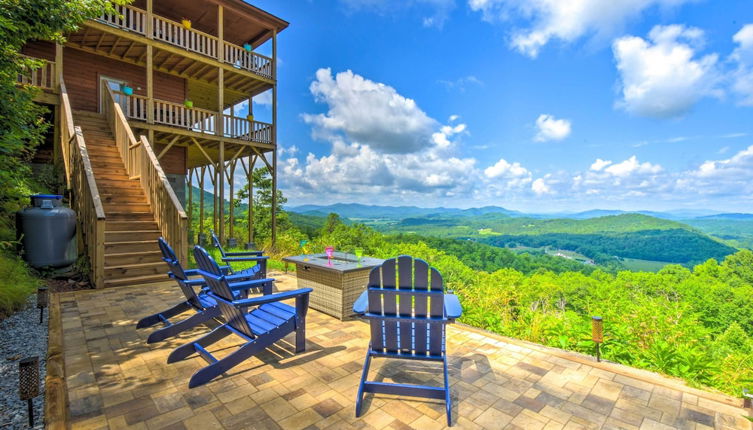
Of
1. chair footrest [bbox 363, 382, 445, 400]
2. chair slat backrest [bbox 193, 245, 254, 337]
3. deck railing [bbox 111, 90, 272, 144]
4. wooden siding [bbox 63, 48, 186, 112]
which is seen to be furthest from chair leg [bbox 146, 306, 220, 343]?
wooden siding [bbox 63, 48, 186, 112]

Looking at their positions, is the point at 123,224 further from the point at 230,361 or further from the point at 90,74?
the point at 90,74

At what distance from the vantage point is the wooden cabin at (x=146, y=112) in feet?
20.1

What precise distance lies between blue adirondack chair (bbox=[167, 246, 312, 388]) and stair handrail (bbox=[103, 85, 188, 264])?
11.2 ft

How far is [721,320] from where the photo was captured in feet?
70.7

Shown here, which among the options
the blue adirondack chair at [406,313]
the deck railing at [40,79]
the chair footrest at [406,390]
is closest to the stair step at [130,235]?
the deck railing at [40,79]

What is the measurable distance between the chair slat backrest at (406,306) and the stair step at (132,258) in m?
5.41

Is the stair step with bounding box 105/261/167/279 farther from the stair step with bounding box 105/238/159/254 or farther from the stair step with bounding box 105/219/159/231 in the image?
the stair step with bounding box 105/219/159/231

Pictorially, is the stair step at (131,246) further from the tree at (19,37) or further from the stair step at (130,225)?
the tree at (19,37)

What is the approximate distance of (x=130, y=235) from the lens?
6312mm

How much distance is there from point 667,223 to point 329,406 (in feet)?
319

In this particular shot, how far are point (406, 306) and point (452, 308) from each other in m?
0.37

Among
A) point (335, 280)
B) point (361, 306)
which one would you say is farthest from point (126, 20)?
point (361, 306)

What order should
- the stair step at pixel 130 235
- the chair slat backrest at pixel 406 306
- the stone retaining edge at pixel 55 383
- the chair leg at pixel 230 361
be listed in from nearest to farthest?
the stone retaining edge at pixel 55 383 → the chair slat backrest at pixel 406 306 → the chair leg at pixel 230 361 → the stair step at pixel 130 235

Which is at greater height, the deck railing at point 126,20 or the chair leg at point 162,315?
the deck railing at point 126,20
